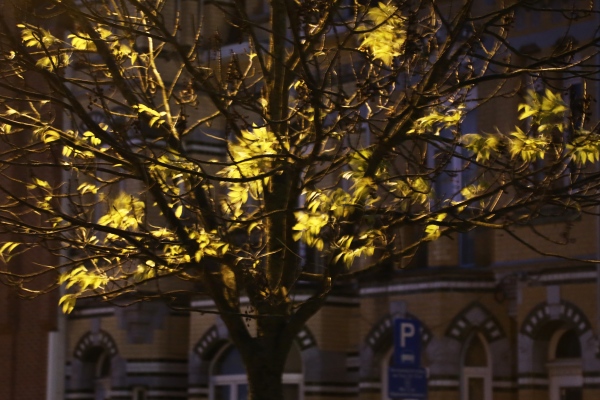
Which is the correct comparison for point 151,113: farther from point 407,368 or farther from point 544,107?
point 407,368

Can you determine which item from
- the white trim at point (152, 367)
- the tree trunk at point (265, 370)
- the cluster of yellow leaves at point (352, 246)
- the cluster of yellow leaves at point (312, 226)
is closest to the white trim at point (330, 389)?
the white trim at point (152, 367)

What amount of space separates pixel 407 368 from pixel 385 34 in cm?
426

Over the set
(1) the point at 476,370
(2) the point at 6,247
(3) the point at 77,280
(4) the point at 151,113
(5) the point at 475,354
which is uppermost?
(4) the point at 151,113

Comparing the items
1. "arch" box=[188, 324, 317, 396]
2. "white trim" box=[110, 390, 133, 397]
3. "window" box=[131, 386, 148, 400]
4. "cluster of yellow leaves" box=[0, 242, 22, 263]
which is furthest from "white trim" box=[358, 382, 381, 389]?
"cluster of yellow leaves" box=[0, 242, 22, 263]

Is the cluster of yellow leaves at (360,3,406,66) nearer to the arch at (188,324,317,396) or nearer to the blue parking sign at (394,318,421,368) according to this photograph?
the blue parking sign at (394,318,421,368)

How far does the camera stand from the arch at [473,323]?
66.3 ft

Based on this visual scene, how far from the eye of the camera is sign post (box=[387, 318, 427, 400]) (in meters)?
13.5

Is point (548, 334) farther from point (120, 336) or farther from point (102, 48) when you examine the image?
point (102, 48)

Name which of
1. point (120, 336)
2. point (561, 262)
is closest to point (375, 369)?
point (561, 262)

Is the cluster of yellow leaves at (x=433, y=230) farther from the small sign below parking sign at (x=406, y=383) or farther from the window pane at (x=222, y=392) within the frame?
the window pane at (x=222, y=392)

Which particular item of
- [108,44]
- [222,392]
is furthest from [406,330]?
[222,392]

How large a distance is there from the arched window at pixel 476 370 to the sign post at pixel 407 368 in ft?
21.6

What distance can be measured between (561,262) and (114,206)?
30.6ft

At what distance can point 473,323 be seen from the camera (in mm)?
20203
